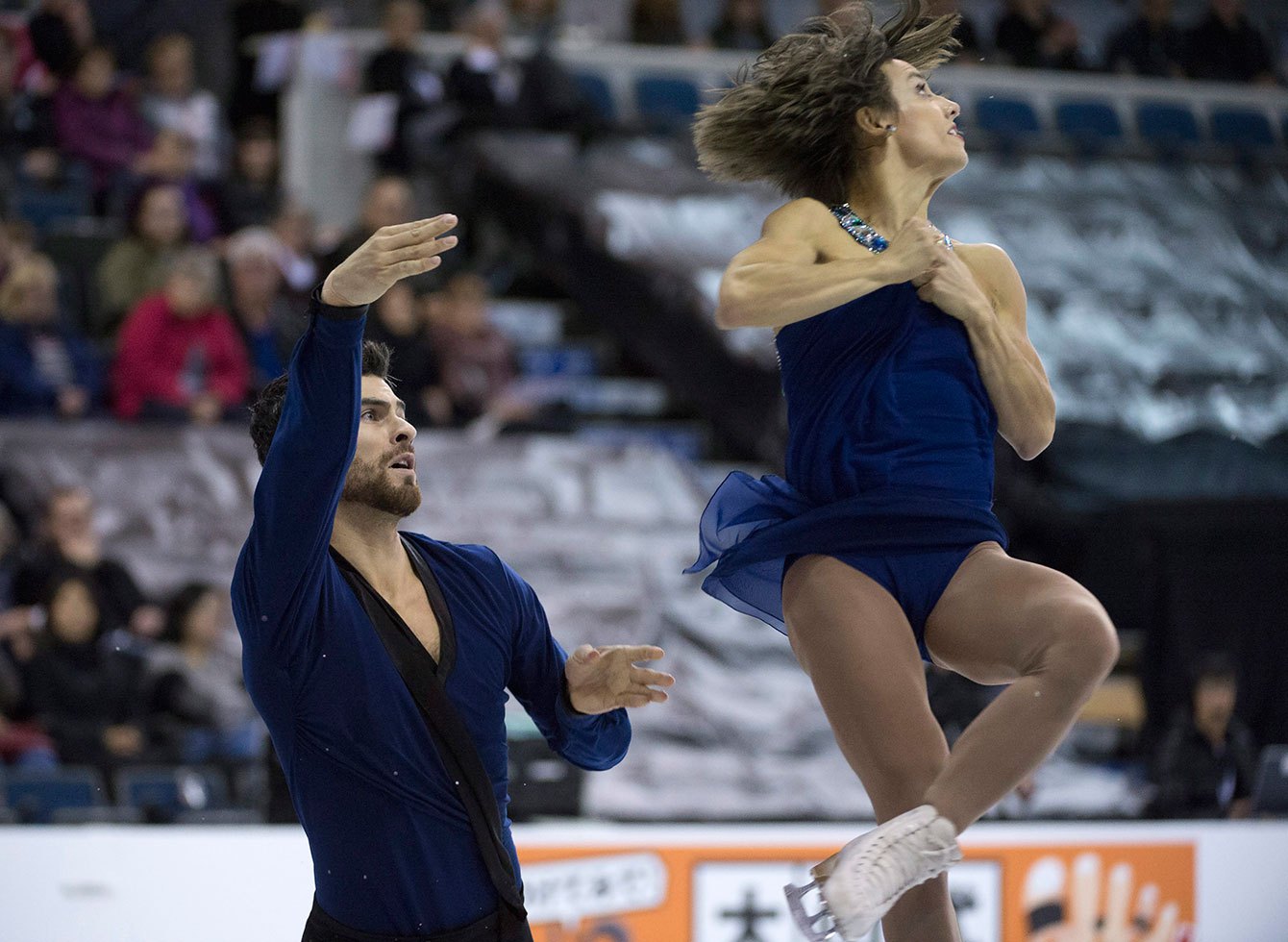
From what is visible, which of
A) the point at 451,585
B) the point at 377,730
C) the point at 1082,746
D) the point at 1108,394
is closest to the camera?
the point at 377,730

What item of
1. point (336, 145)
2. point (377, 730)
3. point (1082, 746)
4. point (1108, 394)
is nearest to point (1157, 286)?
point (1108, 394)

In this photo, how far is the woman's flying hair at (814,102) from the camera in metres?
3.33

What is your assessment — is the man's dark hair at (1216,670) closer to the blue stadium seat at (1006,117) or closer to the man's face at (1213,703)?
the man's face at (1213,703)

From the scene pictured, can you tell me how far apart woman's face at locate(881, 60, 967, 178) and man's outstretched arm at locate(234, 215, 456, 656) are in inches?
37.0

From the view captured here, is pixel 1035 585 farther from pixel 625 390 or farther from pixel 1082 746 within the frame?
pixel 625 390

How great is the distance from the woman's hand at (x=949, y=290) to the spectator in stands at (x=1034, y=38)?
891cm

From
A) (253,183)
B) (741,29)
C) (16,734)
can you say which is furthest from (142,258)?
(741,29)

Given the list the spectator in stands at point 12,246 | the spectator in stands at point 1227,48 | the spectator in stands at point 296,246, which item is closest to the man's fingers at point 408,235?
the spectator in stands at point 12,246

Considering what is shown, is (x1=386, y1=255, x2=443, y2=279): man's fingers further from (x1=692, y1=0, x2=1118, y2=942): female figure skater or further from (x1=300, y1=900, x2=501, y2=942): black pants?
(x1=300, y1=900, x2=501, y2=942): black pants

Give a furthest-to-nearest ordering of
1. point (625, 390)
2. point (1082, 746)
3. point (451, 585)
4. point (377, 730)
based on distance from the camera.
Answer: point (625, 390) → point (1082, 746) → point (451, 585) → point (377, 730)

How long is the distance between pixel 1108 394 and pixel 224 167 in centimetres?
504

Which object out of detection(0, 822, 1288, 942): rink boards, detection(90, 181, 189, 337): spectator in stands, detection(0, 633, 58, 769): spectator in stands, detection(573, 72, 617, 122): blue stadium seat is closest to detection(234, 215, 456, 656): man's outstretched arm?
detection(0, 822, 1288, 942): rink boards

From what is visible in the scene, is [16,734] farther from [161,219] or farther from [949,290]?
[949,290]

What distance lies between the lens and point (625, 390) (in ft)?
29.7
